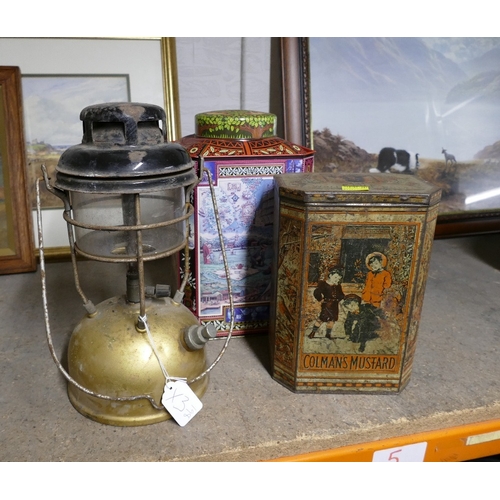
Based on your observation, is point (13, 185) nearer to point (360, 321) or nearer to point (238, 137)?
point (238, 137)

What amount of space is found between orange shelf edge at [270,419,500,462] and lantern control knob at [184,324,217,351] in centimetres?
19

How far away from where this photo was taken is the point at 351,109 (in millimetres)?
1325

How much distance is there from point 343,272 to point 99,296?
591 millimetres

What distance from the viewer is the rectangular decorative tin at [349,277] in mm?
708

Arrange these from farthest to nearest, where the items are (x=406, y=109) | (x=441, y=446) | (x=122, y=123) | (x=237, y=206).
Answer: (x=406, y=109) < (x=237, y=206) < (x=441, y=446) < (x=122, y=123)

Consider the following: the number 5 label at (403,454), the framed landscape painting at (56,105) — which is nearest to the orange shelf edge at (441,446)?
the number 5 label at (403,454)

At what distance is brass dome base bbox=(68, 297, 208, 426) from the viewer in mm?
700

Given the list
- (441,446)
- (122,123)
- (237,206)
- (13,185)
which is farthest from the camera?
(13,185)

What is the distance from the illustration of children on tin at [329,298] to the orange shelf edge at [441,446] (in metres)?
0.17

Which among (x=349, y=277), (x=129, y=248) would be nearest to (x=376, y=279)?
(x=349, y=277)

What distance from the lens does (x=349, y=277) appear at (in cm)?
74

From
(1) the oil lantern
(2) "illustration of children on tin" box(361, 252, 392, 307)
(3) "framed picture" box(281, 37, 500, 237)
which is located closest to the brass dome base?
(1) the oil lantern

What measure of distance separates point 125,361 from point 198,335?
0.35 ft

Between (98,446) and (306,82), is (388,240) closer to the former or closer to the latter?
(98,446)
